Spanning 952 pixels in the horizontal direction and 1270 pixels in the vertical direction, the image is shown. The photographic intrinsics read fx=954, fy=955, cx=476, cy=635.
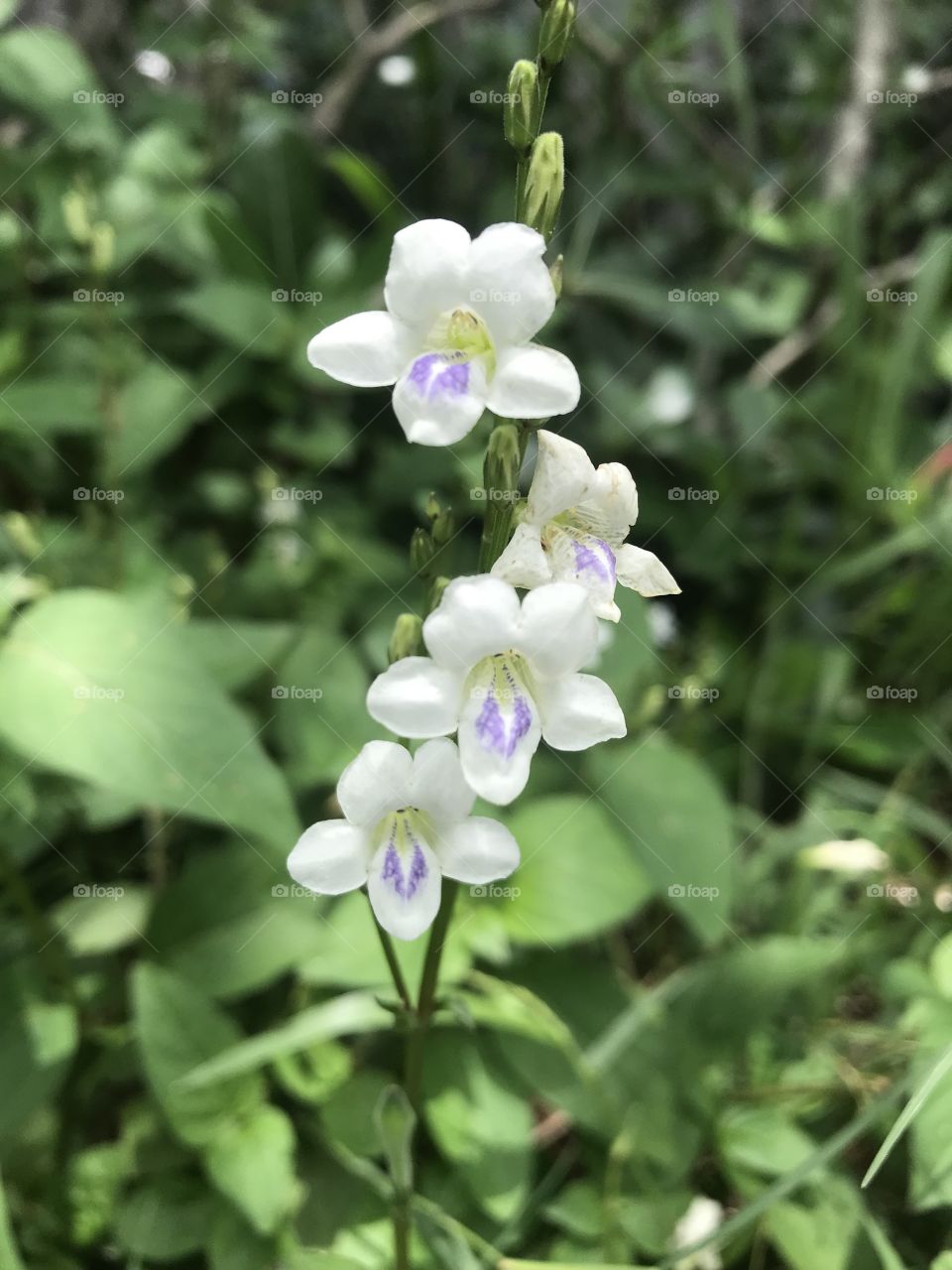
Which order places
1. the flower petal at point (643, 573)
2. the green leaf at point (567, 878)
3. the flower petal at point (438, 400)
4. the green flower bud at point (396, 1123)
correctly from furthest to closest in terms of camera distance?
the green leaf at point (567, 878), the green flower bud at point (396, 1123), the flower petal at point (643, 573), the flower petal at point (438, 400)

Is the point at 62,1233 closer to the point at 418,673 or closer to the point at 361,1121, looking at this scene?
the point at 361,1121

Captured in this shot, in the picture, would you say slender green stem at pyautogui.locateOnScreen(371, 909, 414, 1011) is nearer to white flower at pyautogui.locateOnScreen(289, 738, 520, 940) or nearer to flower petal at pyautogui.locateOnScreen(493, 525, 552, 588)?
white flower at pyautogui.locateOnScreen(289, 738, 520, 940)

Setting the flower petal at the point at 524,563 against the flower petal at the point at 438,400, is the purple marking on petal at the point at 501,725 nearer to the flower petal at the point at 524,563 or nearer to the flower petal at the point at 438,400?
the flower petal at the point at 524,563

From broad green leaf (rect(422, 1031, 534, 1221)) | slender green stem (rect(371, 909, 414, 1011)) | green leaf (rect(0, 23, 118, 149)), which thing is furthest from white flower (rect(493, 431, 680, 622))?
green leaf (rect(0, 23, 118, 149))

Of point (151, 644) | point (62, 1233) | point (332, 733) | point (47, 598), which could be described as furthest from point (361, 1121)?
point (47, 598)

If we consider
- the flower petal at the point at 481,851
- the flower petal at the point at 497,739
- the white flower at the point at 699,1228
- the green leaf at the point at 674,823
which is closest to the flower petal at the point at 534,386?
the flower petal at the point at 497,739
